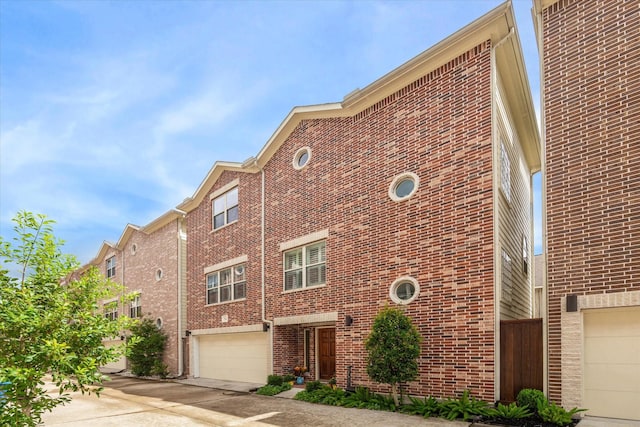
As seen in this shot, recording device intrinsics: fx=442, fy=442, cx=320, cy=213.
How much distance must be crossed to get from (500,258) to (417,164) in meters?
3.05

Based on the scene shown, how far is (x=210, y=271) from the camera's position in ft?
62.0

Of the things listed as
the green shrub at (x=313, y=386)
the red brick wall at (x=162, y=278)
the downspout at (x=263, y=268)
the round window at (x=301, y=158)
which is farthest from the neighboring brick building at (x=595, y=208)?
the red brick wall at (x=162, y=278)

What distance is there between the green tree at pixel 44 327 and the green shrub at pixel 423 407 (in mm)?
6493

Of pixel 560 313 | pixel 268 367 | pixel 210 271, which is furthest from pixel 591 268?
pixel 210 271

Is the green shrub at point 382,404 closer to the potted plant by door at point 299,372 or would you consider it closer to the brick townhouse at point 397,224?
the brick townhouse at point 397,224

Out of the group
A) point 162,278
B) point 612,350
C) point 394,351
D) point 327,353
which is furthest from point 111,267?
point 612,350

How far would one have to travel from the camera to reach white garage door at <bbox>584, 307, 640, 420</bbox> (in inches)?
305

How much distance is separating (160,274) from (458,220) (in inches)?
666

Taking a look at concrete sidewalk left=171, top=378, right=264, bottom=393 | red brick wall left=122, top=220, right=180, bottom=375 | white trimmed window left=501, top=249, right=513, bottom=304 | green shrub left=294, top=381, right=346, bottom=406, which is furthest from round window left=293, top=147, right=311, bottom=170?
red brick wall left=122, top=220, right=180, bottom=375

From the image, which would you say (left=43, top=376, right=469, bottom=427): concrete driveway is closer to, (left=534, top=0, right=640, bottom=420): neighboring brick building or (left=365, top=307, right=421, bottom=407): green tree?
(left=365, top=307, right=421, bottom=407): green tree

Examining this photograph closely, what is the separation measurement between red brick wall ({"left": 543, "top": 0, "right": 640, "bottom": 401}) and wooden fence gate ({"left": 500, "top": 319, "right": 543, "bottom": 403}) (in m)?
0.43

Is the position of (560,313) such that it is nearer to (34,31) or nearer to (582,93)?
(582,93)

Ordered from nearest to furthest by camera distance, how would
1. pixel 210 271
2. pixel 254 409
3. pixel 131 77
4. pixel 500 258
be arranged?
pixel 500 258
pixel 254 409
pixel 131 77
pixel 210 271

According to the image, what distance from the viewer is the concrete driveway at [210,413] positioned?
30.5 feet
